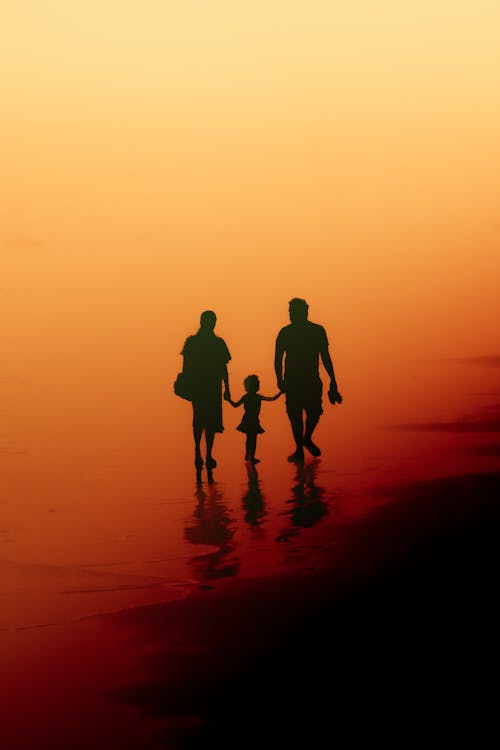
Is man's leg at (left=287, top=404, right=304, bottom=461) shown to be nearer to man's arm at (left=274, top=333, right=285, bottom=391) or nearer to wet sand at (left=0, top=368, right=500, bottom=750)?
man's arm at (left=274, top=333, right=285, bottom=391)

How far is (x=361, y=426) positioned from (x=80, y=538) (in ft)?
46.7

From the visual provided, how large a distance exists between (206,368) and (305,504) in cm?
303

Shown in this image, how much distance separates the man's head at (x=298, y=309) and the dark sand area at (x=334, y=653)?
22.7 feet

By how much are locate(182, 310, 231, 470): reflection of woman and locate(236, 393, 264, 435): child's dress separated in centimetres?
108

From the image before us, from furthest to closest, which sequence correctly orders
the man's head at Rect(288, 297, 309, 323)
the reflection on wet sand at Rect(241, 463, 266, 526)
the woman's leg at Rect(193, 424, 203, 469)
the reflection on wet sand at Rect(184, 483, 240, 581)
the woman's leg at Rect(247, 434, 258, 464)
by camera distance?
the woman's leg at Rect(247, 434, 258, 464) < the man's head at Rect(288, 297, 309, 323) < the woman's leg at Rect(193, 424, 203, 469) < the reflection on wet sand at Rect(241, 463, 266, 526) < the reflection on wet sand at Rect(184, 483, 240, 581)

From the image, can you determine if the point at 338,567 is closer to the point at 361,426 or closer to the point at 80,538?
the point at 80,538

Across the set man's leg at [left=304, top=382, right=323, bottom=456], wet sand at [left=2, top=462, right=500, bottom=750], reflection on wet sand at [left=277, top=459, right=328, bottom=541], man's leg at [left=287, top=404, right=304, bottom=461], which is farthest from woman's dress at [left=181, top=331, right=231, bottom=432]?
wet sand at [left=2, top=462, right=500, bottom=750]

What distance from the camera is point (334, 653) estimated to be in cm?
701

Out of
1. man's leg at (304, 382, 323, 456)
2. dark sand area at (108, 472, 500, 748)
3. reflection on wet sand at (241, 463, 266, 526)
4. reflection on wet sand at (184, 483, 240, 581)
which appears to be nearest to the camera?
dark sand area at (108, 472, 500, 748)

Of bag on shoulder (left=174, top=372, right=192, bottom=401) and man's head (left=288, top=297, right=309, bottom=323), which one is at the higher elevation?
man's head (left=288, top=297, right=309, bottom=323)

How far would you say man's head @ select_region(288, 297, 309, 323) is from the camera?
1716 centimetres

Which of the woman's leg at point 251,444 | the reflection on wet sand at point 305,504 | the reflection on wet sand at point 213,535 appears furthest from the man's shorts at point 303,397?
the reflection on wet sand at point 213,535

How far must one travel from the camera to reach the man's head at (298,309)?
17.2 meters

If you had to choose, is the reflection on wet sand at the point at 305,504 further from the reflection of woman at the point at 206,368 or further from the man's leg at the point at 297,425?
the reflection of woman at the point at 206,368
